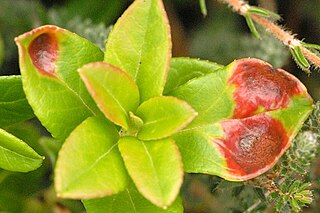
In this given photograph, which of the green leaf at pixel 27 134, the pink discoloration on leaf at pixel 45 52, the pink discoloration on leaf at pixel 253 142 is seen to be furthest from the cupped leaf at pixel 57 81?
the green leaf at pixel 27 134

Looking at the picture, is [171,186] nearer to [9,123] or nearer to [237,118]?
[237,118]

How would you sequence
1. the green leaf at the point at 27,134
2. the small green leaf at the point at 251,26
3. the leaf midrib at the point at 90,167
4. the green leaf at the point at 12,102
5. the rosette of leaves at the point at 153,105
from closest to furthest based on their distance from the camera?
the leaf midrib at the point at 90,167 → the rosette of leaves at the point at 153,105 → the green leaf at the point at 12,102 → the small green leaf at the point at 251,26 → the green leaf at the point at 27,134

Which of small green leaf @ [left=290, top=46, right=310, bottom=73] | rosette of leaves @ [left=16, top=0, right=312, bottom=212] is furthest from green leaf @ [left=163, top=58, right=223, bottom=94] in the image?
small green leaf @ [left=290, top=46, right=310, bottom=73]

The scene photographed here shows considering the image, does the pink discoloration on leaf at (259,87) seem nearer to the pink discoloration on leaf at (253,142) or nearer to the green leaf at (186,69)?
the pink discoloration on leaf at (253,142)

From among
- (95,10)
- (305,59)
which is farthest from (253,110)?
(95,10)

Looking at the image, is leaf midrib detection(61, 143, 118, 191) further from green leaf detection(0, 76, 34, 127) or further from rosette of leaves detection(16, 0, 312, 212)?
green leaf detection(0, 76, 34, 127)

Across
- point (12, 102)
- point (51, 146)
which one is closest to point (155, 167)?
point (12, 102)

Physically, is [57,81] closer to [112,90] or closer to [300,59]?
[112,90]

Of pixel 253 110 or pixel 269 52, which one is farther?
pixel 269 52
